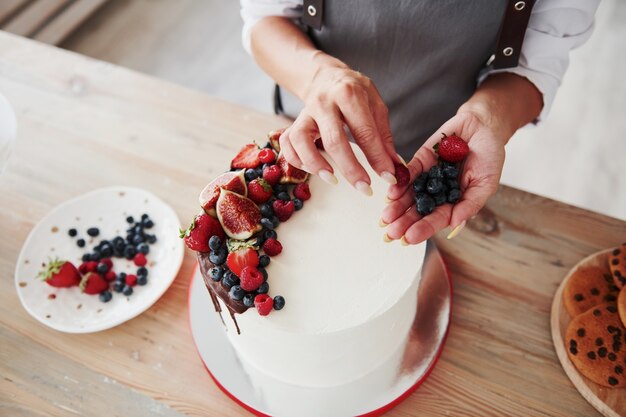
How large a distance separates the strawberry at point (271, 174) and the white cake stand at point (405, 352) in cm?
43

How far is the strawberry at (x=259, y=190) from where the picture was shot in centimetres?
136

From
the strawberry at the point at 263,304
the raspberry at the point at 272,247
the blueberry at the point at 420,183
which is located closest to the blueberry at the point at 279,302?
the strawberry at the point at 263,304

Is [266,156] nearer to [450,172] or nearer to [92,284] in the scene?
[450,172]

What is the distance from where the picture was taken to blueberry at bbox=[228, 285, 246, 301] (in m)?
1.20

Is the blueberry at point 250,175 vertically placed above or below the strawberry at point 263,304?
above

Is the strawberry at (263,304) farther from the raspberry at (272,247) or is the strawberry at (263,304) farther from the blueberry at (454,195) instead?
the blueberry at (454,195)

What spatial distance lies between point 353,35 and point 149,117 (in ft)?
2.82

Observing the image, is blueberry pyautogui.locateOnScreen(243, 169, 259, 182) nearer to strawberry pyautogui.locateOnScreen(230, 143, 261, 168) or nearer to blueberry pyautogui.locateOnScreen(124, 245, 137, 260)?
strawberry pyautogui.locateOnScreen(230, 143, 261, 168)

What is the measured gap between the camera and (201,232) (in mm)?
1265

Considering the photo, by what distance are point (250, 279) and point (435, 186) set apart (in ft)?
1.64

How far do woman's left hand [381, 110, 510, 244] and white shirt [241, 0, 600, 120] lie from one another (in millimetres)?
255

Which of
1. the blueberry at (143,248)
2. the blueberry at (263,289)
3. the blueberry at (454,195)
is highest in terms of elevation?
the blueberry at (454,195)

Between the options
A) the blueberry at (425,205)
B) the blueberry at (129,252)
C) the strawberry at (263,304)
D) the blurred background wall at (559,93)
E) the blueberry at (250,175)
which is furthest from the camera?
the blurred background wall at (559,93)

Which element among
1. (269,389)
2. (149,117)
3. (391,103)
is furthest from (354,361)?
(149,117)
